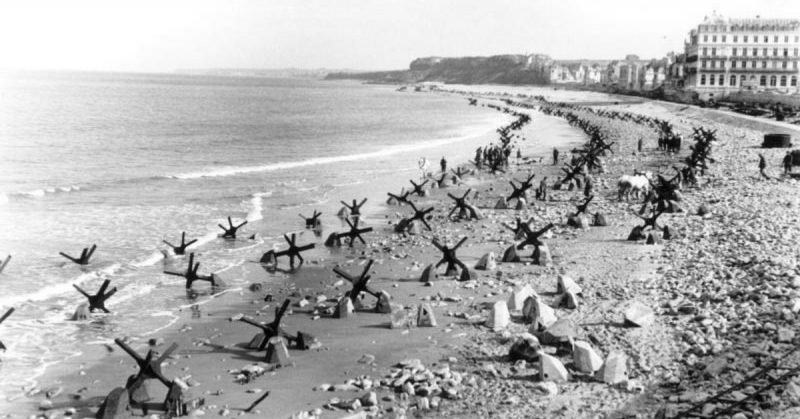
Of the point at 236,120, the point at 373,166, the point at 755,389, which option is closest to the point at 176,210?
the point at 373,166

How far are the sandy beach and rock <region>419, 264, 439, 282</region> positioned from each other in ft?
0.82

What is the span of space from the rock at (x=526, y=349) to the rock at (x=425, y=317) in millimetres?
2646

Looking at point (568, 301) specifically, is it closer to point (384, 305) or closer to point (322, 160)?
point (384, 305)

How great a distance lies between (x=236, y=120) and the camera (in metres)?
101

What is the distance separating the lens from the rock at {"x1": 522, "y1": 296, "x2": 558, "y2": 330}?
1552 centimetres

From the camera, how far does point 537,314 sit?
15.8 meters

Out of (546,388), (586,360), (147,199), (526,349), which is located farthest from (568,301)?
(147,199)

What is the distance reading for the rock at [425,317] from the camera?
53.9 ft

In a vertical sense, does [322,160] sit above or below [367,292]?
below

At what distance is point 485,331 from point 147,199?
25079 mm

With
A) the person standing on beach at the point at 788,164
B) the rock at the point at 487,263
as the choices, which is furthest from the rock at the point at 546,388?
the person standing on beach at the point at 788,164

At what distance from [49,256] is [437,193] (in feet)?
61.3

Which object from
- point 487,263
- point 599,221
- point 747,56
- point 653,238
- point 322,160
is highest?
point 747,56

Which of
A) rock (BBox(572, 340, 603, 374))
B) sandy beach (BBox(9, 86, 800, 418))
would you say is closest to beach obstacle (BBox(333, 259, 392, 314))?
sandy beach (BBox(9, 86, 800, 418))
